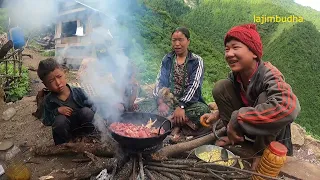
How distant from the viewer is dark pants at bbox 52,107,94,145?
3.71m

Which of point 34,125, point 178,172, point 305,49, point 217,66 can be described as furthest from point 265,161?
point 305,49

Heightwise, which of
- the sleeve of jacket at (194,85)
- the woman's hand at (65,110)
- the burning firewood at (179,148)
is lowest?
the burning firewood at (179,148)

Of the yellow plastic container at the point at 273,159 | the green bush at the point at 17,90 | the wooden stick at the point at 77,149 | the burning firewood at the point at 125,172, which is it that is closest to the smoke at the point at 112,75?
the wooden stick at the point at 77,149

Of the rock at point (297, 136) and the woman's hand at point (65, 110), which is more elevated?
the woman's hand at point (65, 110)

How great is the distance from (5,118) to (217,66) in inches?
604

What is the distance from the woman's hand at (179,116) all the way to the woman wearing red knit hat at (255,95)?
125 cm

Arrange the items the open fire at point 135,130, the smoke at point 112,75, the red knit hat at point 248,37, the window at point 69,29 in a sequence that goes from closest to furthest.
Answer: the red knit hat at point 248,37
the open fire at point 135,130
the smoke at point 112,75
the window at point 69,29

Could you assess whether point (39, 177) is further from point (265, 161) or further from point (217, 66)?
point (217, 66)

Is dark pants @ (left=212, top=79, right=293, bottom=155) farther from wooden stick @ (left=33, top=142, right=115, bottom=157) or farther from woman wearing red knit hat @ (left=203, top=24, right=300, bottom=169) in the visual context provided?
wooden stick @ (left=33, top=142, right=115, bottom=157)

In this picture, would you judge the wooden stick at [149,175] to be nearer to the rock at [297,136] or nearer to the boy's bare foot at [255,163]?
the boy's bare foot at [255,163]

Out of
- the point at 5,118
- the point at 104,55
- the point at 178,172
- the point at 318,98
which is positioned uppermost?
the point at 104,55

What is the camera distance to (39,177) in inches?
129

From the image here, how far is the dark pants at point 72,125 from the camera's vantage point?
3711mm

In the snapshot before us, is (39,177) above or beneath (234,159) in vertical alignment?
beneath
